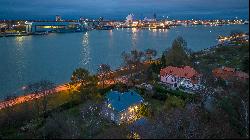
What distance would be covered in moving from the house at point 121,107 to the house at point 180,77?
329cm

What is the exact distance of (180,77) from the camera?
12477 mm

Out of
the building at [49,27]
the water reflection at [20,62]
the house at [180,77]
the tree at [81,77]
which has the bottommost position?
the water reflection at [20,62]

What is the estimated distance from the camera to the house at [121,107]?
8516mm

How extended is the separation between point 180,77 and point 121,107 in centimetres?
439

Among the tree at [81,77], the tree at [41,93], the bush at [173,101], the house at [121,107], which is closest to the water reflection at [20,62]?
the tree at [81,77]

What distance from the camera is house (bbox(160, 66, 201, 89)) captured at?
12.0 m

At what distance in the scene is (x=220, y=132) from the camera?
12.7 ft

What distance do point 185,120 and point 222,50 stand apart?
18.9 meters

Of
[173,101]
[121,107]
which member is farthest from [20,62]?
[173,101]

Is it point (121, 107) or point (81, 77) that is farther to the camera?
point (81, 77)

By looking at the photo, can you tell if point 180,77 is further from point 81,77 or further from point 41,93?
point 41,93

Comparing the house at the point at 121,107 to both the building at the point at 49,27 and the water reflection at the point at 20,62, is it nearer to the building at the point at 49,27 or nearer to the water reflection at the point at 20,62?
the water reflection at the point at 20,62

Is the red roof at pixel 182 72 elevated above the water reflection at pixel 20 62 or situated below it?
above

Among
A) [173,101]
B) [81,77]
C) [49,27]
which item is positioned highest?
[49,27]
